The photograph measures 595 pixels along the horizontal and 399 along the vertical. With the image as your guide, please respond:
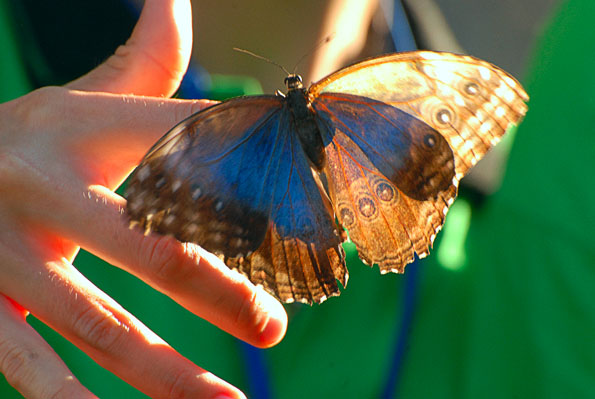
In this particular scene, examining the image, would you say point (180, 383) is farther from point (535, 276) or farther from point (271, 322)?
point (535, 276)

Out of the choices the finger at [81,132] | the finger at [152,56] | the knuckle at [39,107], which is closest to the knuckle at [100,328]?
the finger at [81,132]

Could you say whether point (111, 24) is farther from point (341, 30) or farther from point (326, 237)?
point (326, 237)

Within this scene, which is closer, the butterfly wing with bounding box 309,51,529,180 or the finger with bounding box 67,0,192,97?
the butterfly wing with bounding box 309,51,529,180

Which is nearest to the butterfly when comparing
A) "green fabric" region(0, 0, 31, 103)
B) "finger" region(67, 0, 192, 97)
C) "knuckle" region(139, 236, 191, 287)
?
"knuckle" region(139, 236, 191, 287)

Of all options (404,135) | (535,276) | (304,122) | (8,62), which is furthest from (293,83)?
(8,62)

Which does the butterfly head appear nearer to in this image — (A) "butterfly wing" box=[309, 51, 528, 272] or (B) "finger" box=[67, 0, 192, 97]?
(A) "butterfly wing" box=[309, 51, 528, 272]

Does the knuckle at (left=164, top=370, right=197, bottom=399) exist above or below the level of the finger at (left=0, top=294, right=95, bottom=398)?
below
